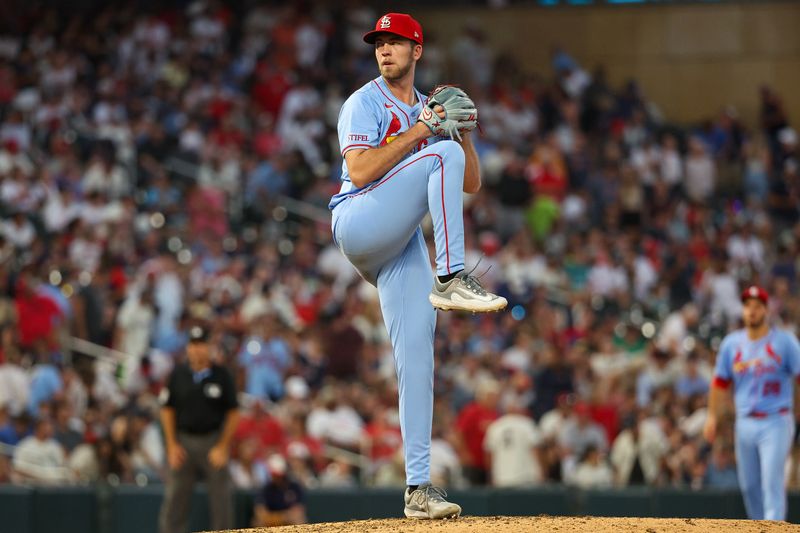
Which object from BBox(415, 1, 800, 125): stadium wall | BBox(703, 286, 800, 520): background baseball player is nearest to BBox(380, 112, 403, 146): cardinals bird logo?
BBox(703, 286, 800, 520): background baseball player

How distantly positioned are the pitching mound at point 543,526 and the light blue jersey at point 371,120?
1518 millimetres

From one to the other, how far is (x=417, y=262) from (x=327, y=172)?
444 inches

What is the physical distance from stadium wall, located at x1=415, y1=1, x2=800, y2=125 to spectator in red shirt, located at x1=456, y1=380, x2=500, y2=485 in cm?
913

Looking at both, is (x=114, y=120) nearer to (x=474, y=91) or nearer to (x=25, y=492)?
(x=474, y=91)

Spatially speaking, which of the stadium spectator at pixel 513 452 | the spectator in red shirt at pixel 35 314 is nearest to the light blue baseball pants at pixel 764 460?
the stadium spectator at pixel 513 452

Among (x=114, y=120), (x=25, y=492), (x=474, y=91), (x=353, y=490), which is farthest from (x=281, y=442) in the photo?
(x=474, y=91)

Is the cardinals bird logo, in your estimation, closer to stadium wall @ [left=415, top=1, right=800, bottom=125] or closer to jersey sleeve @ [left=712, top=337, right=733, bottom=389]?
jersey sleeve @ [left=712, top=337, right=733, bottom=389]

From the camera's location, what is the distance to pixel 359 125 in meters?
6.23

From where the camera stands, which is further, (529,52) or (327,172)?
(529,52)

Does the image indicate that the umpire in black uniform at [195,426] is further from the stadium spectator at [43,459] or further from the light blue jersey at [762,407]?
the light blue jersey at [762,407]

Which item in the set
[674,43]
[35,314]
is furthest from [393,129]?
[674,43]

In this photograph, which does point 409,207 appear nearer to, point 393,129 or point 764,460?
point 393,129

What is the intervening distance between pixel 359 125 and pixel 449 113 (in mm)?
410

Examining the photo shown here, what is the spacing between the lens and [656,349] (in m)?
14.1
